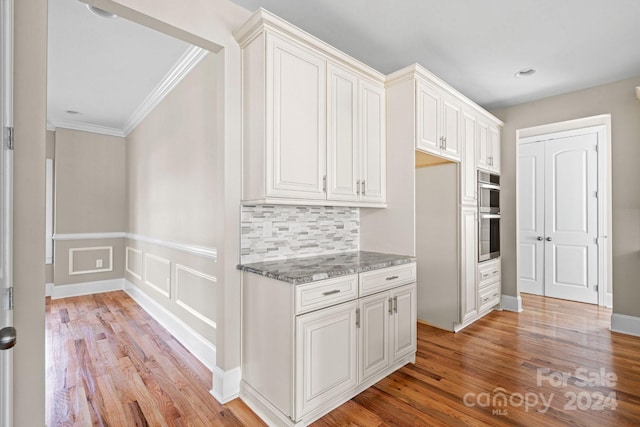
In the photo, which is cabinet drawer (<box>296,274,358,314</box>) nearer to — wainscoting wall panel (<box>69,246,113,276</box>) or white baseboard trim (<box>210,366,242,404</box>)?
white baseboard trim (<box>210,366,242,404</box>)

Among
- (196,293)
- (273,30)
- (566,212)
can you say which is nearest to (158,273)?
(196,293)

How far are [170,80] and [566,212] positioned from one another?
18.1 feet

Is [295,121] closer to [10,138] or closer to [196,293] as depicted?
[10,138]

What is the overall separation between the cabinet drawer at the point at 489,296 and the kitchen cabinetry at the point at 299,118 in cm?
222

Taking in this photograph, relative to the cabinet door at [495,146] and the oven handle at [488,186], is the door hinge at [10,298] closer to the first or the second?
the oven handle at [488,186]

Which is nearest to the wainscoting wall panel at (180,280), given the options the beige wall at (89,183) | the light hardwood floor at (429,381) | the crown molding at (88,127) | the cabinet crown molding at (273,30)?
the light hardwood floor at (429,381)

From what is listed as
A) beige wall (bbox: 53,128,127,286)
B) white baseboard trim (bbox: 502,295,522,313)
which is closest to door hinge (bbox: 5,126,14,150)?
beige wall (bbox: 53,128,127,286)

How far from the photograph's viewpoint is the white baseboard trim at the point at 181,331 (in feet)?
8.72

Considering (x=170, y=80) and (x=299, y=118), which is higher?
(x=170, y=80)

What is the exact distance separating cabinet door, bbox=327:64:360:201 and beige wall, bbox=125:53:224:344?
84cm

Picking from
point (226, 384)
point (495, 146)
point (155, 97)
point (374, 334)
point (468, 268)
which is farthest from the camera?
point (495, 146)

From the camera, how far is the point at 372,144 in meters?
2.79

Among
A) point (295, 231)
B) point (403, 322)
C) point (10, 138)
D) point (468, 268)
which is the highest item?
point (10, 138)

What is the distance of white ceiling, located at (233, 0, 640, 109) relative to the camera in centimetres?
231
